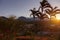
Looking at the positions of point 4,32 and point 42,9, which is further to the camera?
point 42,9

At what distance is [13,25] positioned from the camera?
29.1 metres

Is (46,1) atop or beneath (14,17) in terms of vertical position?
atop

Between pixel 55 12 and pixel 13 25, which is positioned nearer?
pixel 13 25

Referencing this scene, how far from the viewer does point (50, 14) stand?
5531 cm

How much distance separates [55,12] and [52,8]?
176 cm

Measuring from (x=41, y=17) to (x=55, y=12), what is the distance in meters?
7.30

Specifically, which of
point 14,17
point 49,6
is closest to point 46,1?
point 49,6

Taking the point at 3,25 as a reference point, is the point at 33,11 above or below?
above

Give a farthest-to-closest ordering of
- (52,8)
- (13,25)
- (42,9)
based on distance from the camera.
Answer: (52,8), (42,9), (13,25)

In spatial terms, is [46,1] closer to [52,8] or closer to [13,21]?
[52,8]

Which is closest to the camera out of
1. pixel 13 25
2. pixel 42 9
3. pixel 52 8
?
pixel 13 25

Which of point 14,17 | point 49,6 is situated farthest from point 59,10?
point 14,17

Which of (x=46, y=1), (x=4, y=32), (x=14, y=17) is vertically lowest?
(x=4, y=32)

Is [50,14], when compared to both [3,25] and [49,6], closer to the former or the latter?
[49,6]
